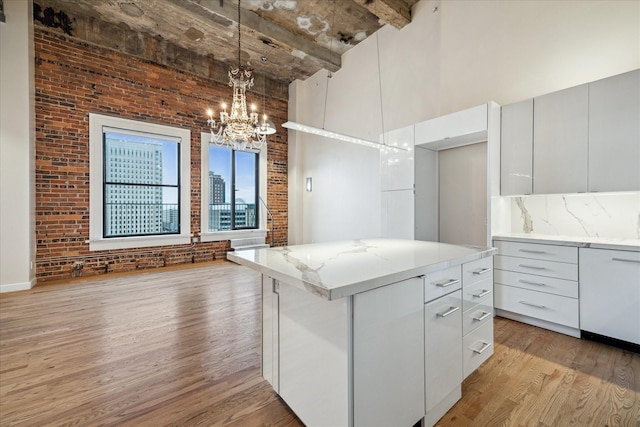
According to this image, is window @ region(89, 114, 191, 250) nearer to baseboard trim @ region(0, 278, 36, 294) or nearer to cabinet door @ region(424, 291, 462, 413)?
baseboard trim @ region(0, 278, 36, 294)

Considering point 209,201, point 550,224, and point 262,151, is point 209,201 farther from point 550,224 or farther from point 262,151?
point 550,224

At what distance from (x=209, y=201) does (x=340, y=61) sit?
4.04m

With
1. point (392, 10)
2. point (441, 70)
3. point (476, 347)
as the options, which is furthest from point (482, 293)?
point (392, 10)

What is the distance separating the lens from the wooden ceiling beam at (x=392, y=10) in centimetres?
385

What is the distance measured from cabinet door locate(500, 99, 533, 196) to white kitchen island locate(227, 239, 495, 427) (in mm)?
1550

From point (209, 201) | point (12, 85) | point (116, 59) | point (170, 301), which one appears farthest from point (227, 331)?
point (116, 59)

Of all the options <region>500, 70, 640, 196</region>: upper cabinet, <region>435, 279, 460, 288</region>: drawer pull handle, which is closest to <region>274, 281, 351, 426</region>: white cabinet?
<region>435, 279, 460, 288</region>: drawer pull handle

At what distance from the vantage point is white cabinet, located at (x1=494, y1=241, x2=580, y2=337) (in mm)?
2508

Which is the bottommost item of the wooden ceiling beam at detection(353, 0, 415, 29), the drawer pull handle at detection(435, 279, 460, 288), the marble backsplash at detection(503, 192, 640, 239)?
the drawer pull handle at detection(435, 279, 460, 288)

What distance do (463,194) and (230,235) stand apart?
4.75 metres

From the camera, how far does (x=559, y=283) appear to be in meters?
2.57

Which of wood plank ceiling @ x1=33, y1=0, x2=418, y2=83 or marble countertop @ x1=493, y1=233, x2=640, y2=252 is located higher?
wood plank ceiling @ x1=33, y1=0, x2=418, y2=83

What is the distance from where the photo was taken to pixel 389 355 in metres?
1.25

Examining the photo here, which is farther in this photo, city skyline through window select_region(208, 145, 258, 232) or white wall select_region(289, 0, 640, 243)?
city skyline through window select_region(208, 145, 258, 232)
